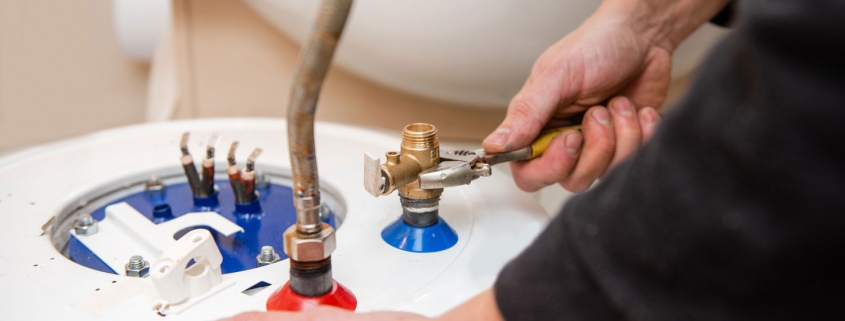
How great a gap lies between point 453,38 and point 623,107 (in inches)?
6.5

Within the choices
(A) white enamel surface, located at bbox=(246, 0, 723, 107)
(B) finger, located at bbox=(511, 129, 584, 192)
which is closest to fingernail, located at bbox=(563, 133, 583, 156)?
(B) finger, located at bbox=(511, 129, 584, 192)

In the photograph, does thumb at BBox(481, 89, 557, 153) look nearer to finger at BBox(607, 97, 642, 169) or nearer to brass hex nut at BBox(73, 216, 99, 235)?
finger at BBox(607, 97, 642, 169)

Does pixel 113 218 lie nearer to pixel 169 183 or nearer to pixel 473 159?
pixel 169 183

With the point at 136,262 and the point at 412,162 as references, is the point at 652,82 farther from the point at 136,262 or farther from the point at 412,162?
the point at 136,262

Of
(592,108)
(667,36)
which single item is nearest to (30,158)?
(592,108)

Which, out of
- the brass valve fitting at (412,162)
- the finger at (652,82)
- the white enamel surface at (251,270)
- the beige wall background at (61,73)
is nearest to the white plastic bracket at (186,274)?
the white enamel surface at (251,270)

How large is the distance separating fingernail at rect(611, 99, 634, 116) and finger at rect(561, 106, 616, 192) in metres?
0.01

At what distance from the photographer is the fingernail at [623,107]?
0.54 m

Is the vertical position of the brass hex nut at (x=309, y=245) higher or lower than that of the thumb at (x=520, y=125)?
higher

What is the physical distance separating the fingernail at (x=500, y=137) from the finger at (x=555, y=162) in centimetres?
5

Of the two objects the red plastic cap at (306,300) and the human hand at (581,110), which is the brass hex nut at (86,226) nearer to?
the red plastic cap at (306,300)

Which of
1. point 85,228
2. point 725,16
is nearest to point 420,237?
point 85,228

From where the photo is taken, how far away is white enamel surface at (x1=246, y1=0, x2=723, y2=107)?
542 mm

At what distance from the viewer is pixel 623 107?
0.54 m
